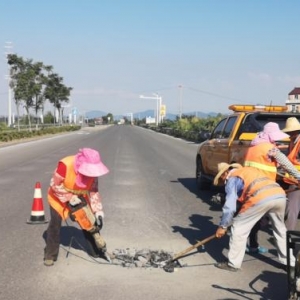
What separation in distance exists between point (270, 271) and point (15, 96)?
46.8 meters

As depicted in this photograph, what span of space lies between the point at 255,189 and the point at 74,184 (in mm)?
1971

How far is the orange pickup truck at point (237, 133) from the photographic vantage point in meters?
9.16

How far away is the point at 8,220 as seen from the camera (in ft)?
28.0

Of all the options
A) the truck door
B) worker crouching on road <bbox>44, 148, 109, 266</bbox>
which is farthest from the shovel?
the truck door

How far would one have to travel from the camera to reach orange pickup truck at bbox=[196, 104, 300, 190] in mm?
9164

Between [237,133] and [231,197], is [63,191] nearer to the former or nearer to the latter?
[231,197]

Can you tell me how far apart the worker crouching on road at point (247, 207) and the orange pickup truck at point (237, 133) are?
9.14 ft

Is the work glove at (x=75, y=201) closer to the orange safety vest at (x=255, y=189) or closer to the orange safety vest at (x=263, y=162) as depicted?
the orange safety vest at (x=255, y=189)

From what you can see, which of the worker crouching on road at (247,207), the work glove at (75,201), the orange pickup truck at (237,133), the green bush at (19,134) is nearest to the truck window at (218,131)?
the orange pickup truck at (237,133)

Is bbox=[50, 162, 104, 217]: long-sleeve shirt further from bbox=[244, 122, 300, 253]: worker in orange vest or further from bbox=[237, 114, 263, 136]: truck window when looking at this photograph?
bbox=[237, 114, 263, 136]: truck window

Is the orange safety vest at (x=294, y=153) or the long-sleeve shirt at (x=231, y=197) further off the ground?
the orange safety vest at (x=294, y=153)

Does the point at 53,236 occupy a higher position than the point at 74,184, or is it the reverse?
the point at 74,184

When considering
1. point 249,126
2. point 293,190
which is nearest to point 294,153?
point 293,190

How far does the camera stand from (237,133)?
977 cm
